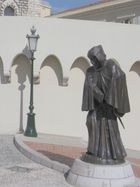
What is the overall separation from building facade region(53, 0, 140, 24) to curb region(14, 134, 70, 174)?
1456 cm

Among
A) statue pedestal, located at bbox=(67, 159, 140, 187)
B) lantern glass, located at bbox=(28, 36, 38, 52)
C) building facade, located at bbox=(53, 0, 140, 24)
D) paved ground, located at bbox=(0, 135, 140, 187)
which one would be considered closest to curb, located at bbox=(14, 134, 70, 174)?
paved ground, located at bbox=(0, 135, 140, 187)

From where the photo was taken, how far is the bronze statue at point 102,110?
8.45 meters

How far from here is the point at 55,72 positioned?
1686 centimetres

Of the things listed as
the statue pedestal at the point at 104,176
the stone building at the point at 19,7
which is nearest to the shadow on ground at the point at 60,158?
the statue pedestal at the point at 104,176

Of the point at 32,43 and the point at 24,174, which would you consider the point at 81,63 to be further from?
the point at 24,174

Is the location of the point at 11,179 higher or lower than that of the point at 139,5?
lower

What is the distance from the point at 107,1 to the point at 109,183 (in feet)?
65.8

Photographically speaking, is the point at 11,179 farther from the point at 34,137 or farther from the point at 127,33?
the point at 127,33

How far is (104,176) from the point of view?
8.36m

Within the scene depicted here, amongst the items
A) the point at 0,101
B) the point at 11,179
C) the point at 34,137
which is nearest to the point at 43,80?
the point at 0,101

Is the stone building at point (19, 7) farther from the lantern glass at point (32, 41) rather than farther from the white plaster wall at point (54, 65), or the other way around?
the lantern glass at point (32, 41)

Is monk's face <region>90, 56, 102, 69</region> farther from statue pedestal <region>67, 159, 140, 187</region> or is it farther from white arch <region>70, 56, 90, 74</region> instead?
white arch <region>70, 56, 90, 74</region>

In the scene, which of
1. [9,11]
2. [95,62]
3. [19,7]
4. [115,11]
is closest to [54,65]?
[95,62]

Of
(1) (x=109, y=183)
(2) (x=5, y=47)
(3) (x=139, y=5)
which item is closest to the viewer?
(1) (x=109, y=183)
